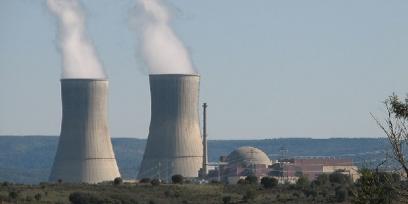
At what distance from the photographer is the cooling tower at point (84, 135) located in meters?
57.4

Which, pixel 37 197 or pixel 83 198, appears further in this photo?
pixel 83 198

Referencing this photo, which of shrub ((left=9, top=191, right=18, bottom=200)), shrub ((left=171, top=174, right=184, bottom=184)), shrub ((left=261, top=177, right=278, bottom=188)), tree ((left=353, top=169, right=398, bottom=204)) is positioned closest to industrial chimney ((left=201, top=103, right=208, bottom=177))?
shrub ((left=171, top=174, right=184, bottom=184))

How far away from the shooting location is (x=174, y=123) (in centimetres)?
5884

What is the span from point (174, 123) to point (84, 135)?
170 inches

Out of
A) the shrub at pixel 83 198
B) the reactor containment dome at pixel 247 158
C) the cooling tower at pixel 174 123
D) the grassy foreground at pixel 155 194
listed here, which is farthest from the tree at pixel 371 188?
the reactor containment dome at pixel 247 158

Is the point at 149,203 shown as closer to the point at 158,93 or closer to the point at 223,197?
the point at 223,197

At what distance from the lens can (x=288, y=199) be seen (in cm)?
4903

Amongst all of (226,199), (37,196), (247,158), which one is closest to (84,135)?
(37,196)

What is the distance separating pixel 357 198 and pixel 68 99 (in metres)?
42.5

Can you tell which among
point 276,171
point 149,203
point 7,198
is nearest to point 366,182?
point 7,198

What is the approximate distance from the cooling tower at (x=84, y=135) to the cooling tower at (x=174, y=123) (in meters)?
2.35

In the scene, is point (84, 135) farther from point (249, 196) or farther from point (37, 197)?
point (37, 197)

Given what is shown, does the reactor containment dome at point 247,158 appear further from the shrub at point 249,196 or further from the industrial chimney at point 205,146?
the shrub at point 249,196

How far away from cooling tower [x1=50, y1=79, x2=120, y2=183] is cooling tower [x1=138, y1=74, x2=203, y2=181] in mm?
2348
